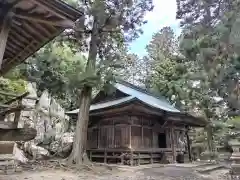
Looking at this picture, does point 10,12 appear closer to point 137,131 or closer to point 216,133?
point 137,131

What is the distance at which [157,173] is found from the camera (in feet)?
36.5

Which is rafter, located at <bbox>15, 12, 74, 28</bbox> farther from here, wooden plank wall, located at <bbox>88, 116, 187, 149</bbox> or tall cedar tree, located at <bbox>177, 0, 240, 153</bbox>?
wooden plank wall, located at <bbox>88, 116, 187, 149</bbox>

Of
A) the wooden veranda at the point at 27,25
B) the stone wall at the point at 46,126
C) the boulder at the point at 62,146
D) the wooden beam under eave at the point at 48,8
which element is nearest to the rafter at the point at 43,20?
the wooden veranda at the point at 27,25

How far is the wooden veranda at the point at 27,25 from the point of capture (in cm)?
397

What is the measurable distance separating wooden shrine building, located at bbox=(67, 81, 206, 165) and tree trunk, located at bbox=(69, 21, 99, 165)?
5.15ft

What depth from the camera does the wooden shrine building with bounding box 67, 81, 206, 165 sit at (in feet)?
45.5

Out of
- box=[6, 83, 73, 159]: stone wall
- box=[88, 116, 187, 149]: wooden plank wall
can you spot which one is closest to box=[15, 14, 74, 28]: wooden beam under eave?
box=[88, 116, 187, 149]: wooden plank wall

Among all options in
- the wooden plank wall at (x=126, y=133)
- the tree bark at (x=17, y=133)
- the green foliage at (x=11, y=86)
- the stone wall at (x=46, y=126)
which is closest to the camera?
the tree bark at (x=17, y=133)

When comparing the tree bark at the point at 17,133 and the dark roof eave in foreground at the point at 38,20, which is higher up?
the dark roof eave in foreground at the point at 38,20

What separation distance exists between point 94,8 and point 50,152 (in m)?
11.6

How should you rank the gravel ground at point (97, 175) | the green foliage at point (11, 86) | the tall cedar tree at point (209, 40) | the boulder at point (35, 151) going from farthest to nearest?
1. the boulder at point (35, 151)
2. the green foliage at point (11, 86)
3. the tall cedar tree at point (209, 40)
4. the gravel ground at point (97, 175)

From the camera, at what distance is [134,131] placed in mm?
14555

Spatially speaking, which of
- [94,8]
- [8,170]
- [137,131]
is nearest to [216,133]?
[137,131]

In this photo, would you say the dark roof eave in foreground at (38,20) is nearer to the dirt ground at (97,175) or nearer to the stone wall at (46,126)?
the dirt ground at (97,175)
